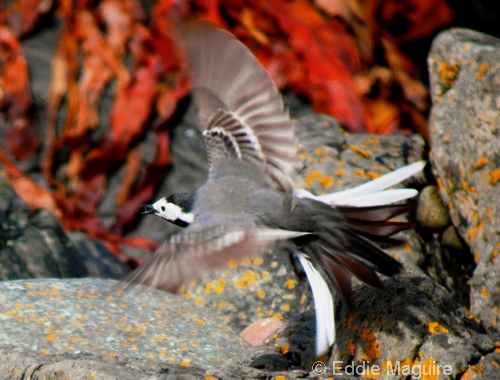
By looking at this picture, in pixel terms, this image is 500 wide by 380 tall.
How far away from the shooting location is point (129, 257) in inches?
223

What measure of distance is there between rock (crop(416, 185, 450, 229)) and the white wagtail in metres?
1.16

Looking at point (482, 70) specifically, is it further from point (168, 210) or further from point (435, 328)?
point (168, 210)

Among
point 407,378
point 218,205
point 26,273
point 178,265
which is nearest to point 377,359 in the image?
point 407,378

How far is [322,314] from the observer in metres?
2.78

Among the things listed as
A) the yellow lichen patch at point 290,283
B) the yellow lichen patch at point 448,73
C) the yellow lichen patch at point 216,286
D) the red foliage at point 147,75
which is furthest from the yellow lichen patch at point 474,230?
the red foliage at point 147,75

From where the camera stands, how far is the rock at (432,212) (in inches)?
168

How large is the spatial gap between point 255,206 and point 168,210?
519 millimetres

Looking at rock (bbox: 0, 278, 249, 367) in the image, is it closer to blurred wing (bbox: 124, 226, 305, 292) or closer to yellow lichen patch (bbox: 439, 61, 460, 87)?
blurred wing (bbox: 124, 226, 305, 292)

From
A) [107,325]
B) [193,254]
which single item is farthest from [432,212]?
[107,325]

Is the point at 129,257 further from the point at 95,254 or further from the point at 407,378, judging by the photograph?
the point at 407,378

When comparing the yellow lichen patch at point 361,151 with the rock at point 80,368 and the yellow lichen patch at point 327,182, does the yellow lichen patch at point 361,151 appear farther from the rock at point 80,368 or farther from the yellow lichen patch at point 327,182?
the rock at point 80,368

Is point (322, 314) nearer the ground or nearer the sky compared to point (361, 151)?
nearer the sky

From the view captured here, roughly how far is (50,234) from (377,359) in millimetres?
2892

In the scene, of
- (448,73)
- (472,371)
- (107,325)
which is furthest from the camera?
(448,73)
